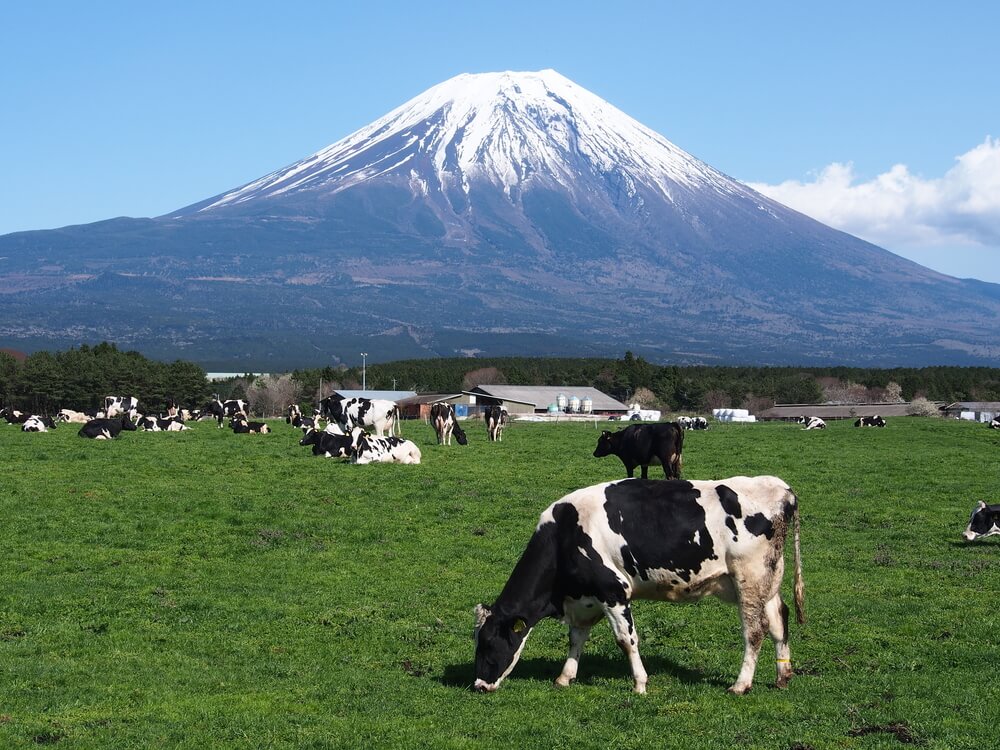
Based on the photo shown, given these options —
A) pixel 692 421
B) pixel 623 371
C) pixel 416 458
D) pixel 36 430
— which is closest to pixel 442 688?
pixel 416 458

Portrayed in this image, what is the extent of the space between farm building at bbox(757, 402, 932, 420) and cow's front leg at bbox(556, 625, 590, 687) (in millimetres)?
79315

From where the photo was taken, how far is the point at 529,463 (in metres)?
28.0

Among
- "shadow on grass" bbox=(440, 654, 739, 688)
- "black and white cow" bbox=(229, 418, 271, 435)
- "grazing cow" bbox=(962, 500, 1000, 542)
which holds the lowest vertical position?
"shadow on grass" bbox=(440, 654, 739, 688)

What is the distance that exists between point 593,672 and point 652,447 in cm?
1581

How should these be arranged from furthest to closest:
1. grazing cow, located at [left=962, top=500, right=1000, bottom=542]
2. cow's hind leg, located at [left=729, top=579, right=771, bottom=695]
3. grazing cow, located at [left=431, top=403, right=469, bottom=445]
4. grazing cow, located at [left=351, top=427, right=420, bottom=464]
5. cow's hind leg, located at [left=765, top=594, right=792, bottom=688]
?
grazing cow, located at [left=431, top=403, right=469, bottom=445], grazing cow, located at [left=351, top=427, right=420, bottom=464], grazing cow, located at [left=962, top=500, right=1000, bottom=542], cow's hind leg, located at [left=765, top=594, right=792, bottom=688], cow's hind leg, located at [left=729, top=579, right=771, bottom=695]

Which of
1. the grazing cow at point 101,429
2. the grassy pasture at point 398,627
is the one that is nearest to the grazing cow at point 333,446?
the grassy pasture at point 398,627

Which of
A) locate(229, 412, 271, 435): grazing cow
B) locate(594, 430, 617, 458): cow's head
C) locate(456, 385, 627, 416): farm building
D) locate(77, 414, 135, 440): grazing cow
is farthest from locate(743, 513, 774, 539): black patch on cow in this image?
locate(456, 385, 627, 416): farm building

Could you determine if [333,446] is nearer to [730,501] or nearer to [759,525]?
[730,501]

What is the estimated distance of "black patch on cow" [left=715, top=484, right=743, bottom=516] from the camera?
10.2m

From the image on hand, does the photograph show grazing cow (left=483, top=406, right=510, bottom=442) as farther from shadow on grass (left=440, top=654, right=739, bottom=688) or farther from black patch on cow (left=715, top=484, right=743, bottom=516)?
black patch on cow (left=715, top=484, right=743, bottom=516)

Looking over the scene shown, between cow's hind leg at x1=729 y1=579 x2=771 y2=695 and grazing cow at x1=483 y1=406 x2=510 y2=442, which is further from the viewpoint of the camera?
grazing cow at x1=483 y1=406 x2=510 y2=442

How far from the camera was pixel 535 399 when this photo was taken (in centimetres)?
9725

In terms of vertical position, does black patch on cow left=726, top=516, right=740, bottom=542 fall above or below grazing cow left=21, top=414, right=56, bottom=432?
above

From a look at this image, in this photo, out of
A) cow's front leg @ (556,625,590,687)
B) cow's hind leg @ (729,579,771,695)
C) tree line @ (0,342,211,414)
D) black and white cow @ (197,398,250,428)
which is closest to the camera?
cow's hind leg @ (729,579,771,695)
